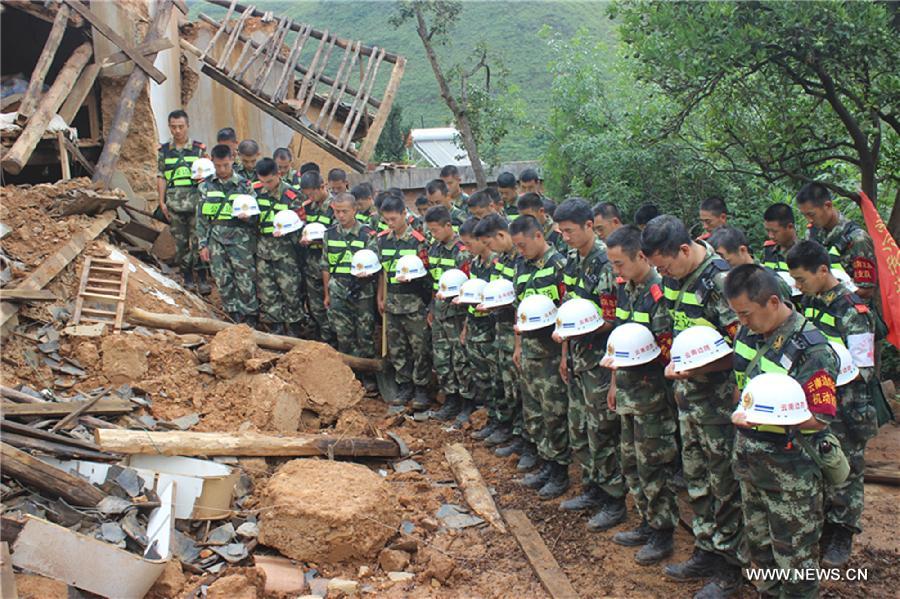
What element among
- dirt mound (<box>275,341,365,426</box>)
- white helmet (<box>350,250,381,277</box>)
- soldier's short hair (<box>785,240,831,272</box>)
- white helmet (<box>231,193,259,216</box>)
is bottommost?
dirt mound (<box>275,341,365,426</box>)

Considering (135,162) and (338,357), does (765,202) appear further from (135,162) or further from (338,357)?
(135,162)

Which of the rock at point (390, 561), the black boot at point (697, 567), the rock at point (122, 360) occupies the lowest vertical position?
the rock at point (390, 561)

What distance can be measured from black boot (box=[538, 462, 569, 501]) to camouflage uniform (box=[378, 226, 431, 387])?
2350mm

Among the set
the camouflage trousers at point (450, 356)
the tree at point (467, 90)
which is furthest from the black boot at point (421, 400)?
the tree at point (467, 90)

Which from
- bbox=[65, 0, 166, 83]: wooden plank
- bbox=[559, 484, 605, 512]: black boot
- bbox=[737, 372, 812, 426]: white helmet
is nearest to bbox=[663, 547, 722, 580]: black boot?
bbox=[559, 484, 605, 512]: black boot

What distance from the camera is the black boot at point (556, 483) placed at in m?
6.50

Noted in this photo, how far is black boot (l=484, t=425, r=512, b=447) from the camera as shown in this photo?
25.0 ft

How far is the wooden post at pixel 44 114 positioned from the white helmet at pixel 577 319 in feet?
19.1

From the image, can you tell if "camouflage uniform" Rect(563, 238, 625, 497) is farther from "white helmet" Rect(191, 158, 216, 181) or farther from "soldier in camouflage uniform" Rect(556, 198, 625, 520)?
"white helmet" Rect(191, 158, 216, 181)

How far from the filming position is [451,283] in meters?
7.60

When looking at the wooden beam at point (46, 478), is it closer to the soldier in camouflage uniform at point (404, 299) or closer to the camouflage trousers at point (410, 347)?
the soldier in camouflage uniform at point (404, 299)

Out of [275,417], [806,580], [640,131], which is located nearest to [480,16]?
[640,131]

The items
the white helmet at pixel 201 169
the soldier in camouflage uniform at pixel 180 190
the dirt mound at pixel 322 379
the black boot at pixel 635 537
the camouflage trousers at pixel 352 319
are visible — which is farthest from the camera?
the soldier in camouflage uniform at pixel 180 190

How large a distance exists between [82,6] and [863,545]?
9582 millimetres
